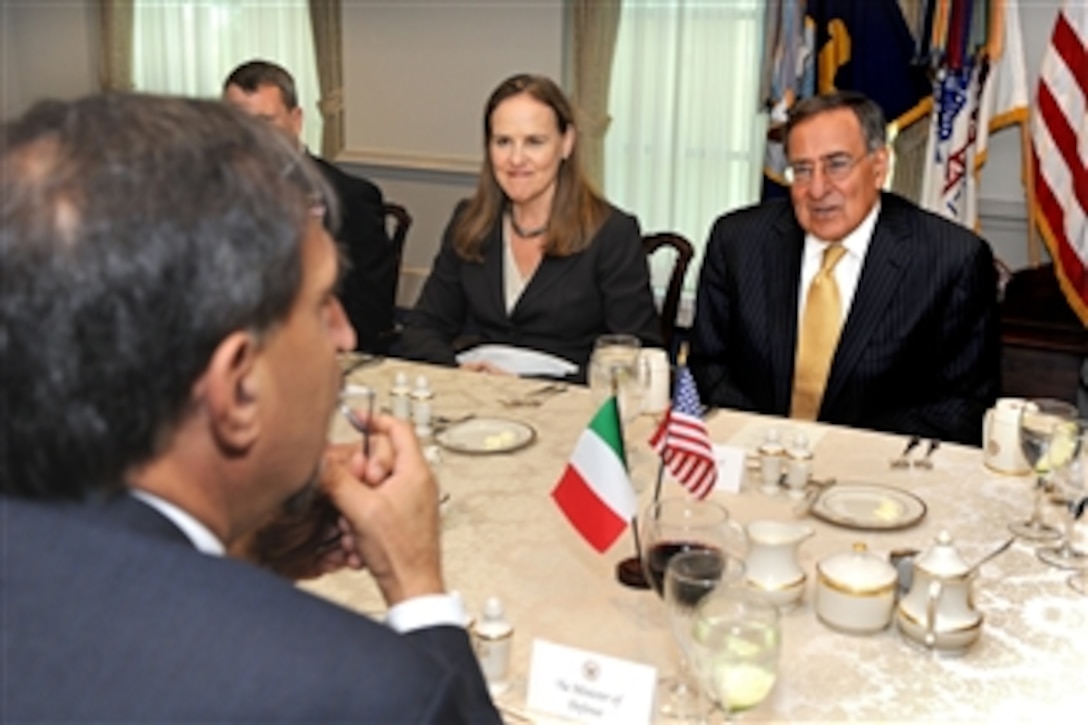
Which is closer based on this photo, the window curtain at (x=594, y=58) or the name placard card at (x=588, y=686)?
the name placard card at (x=588, y=686)

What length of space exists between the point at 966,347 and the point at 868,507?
1.01 metres

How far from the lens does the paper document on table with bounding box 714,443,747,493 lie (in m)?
2.06

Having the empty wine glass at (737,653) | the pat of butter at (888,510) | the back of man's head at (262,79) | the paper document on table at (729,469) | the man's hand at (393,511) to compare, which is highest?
the back of man's head at (262,79)

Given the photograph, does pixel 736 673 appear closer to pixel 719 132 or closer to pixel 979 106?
pixel 979 106

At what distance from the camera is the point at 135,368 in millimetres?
820

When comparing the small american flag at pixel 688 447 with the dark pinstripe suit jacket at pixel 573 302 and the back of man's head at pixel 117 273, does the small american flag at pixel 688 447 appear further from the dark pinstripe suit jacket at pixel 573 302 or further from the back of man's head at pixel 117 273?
the dark pinstripe suit jacket at pixel 573 302

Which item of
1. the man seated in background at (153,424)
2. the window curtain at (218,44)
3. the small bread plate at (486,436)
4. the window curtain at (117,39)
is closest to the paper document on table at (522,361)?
the small bread plate at (486,436)

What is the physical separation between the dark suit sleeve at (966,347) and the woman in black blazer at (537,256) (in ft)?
2.48

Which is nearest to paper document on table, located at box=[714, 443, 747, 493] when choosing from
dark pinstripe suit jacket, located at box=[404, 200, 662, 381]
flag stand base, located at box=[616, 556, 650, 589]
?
flag stand base, located at box=[616, 556, 650, 589]

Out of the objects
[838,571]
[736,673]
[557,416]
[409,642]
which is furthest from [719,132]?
[409,642]

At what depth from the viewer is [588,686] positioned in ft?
4.65

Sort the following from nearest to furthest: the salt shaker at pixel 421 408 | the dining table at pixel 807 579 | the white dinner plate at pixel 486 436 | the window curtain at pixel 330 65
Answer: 1. the dining table at pixel 807 579
2. the white dinner plate at pixel 486 436
3. the salt shaker at pixel 421 408
4. the window curtain at pixel 330 65

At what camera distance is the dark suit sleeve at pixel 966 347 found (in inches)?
111

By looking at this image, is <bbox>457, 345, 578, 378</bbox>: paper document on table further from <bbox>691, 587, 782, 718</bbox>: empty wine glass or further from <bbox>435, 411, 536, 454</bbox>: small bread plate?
<bbox>691, 587, 782, 718</bbox>: empty wine glass
